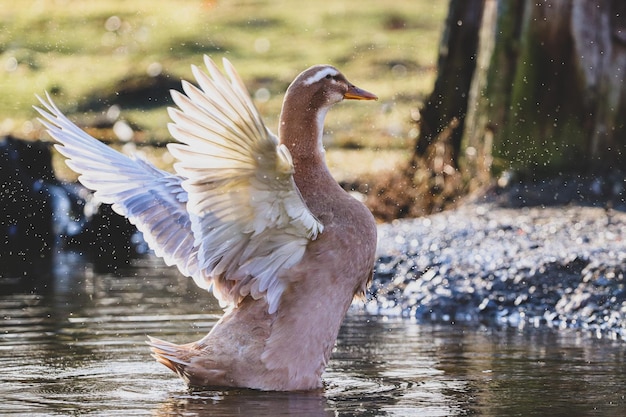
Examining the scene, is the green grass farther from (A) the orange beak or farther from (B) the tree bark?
(A) the orange beak

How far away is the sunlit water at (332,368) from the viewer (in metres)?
6.20

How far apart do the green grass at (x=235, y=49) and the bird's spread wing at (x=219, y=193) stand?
952cm

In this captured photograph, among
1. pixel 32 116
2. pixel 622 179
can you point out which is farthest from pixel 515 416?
pixel 32 116

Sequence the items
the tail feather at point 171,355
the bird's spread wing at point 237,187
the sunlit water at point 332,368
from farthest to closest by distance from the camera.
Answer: the tail feather at point 171,355 < the sunlit water at point 332,368 < the bird's spread wing at point 237,187

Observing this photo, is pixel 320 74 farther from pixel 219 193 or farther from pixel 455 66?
pixel 455 66

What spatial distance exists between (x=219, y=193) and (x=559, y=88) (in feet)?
23.4

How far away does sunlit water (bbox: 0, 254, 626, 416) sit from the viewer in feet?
20.3

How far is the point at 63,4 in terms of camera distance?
27.6 m

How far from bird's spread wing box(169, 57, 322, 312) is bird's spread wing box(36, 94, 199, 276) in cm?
76

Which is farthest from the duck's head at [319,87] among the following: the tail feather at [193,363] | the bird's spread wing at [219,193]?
the tail feather at [193,363]

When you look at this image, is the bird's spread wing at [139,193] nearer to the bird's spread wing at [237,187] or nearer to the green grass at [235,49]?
the bird's spread wing at [237,187]

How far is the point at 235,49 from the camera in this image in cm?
2414

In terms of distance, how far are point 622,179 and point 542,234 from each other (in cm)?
203

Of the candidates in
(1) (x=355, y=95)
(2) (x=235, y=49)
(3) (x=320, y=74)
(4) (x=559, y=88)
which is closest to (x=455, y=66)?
(4) (x=559, y=88)
